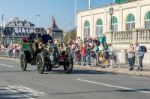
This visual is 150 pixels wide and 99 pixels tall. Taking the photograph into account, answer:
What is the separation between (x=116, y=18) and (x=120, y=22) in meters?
1.02

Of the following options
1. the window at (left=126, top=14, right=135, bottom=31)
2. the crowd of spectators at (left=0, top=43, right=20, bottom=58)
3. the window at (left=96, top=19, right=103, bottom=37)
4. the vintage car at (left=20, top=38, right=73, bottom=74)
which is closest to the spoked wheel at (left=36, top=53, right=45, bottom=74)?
the vintage car at (left=20, top=38, right=73, bottom=74)

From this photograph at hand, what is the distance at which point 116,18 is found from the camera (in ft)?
188

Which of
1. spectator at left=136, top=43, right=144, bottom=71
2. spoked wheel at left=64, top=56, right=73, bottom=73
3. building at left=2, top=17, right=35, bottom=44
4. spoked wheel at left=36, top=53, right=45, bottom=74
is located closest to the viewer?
spoked wheel at left=36, top=53, right=45, bottom=74

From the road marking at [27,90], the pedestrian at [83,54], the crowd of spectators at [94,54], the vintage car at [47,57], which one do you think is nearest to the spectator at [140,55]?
the crowd of spectators at [94,54]

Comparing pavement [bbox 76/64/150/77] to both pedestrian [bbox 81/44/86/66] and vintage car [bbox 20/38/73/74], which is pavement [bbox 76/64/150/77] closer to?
pedestrian [bbox 81/44/86/66]

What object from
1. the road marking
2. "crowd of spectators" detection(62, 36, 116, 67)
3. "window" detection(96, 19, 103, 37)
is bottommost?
the road marking

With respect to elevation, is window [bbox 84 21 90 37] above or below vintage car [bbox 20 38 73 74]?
above

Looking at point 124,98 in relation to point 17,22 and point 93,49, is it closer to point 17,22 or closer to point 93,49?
point 93,49

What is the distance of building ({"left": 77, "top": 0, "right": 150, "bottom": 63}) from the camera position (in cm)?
4191

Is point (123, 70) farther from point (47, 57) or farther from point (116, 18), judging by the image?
point (116, 18)

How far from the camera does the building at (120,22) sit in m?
41.9

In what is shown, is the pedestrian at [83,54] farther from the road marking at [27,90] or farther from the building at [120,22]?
the road marking at [27,90]

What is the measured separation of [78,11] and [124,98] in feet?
172

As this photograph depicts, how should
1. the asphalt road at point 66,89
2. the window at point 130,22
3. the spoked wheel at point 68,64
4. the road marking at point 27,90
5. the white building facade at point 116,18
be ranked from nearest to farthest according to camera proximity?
1. the asphalt road at point 66,89
2. the road marking at point 27,90
3. the spoked wheel at point 68,64
4. the white building facade at point 116,18
5. the window at point 130,22
